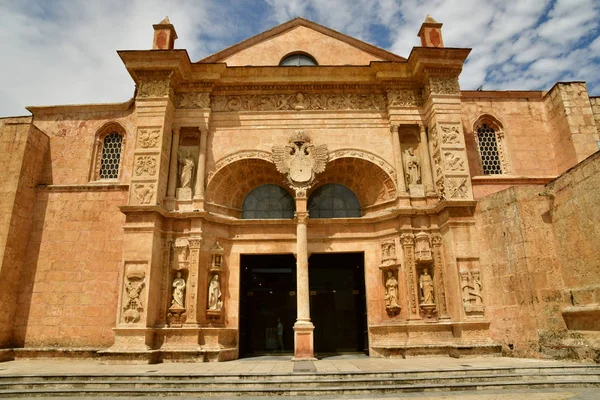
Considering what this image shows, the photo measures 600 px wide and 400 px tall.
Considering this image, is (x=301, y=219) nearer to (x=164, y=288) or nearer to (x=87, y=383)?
(x=164, y=288)

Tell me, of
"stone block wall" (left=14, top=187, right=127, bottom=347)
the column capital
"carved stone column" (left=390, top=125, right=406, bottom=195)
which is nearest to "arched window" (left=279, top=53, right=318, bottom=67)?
"carved stone column" (left=390, top=125, right=406, bottom=195)

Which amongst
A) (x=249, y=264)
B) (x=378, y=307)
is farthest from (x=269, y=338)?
(x=378, y=307)

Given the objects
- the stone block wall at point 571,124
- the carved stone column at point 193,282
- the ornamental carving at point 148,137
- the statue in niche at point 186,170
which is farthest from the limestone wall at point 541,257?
the ornamental carving at point 148,137

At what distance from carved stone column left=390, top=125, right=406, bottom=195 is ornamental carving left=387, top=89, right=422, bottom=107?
1089 millimetres

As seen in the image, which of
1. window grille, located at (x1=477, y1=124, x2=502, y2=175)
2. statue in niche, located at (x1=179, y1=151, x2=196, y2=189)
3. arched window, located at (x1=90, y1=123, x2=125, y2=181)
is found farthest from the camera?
window grille, located at (x1=477, y1=124, x2=502, y2=175)

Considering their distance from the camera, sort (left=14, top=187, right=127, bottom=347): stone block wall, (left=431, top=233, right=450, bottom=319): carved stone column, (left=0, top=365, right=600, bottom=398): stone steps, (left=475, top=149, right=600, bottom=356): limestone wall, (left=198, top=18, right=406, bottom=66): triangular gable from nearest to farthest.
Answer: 1. (left=0, top=365, right=600, bottom=398): stone steps
2. (left=475, top=149, right=600, bottom=356): limestone wall
3. (left=431, top=233, right=450, bottom=319): carved stone column
4. (left=14, top=187, right=127, bottom=347): stone block wall
5. (left=198, top=18, right=406, bottom=66): triangular gable

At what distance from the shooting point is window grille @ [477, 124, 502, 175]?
1698 centimetres

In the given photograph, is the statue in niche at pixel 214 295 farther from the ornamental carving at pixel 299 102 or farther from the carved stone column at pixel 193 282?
the ornamental carving at pixel 299 102

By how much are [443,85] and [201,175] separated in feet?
33.4

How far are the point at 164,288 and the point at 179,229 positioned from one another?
7.20 ft

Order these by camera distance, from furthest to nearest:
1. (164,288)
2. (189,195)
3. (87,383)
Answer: (189,195) → (164,288) → (87,383)

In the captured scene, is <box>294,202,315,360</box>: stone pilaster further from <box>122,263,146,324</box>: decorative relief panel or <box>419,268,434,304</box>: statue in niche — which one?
<box>122,263,146,324</box>: decorative relief panel

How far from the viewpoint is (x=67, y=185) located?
1602cm

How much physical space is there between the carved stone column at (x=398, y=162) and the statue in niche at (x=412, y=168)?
284 millimetres
